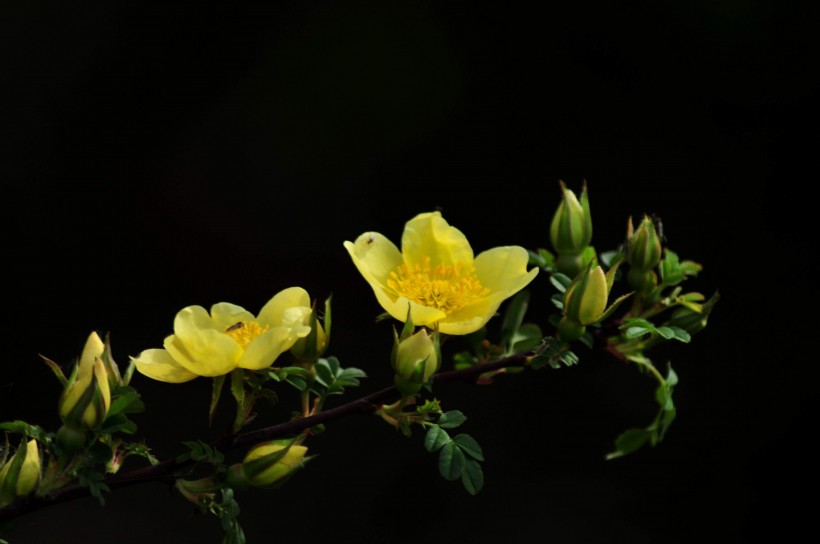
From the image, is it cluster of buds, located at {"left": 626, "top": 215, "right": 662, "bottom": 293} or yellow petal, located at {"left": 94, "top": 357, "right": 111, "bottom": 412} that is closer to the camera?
yellow petal, located at {"left": 94, "top": 357, "right": 111, "bottom": 412}

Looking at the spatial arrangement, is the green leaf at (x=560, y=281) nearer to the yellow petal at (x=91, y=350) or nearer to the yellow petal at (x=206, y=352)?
the yellow petal at (x=206, y=352)

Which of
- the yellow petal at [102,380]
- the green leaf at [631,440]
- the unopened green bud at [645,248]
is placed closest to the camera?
the yellow petal at [102,380]

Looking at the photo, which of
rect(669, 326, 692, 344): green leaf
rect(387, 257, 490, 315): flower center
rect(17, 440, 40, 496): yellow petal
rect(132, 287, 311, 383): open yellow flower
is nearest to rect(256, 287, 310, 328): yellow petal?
rect(132, 287, 311, 383): open yellow flower

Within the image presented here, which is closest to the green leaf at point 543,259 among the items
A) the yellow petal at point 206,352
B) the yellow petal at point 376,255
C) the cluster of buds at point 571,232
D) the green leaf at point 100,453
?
the cluster of buds at point 571,232

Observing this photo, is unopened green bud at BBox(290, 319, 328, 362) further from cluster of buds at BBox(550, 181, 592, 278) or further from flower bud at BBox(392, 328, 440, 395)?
cluster of buds at BBox(550, 181, 592, 278)

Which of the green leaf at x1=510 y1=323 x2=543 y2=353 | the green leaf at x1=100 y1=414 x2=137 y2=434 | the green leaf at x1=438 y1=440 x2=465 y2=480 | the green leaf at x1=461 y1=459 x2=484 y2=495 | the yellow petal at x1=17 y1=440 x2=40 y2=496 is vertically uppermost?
the green leaf at x1=100 y1=414 x2=137 y2=434

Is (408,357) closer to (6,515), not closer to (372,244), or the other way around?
(372,244)
